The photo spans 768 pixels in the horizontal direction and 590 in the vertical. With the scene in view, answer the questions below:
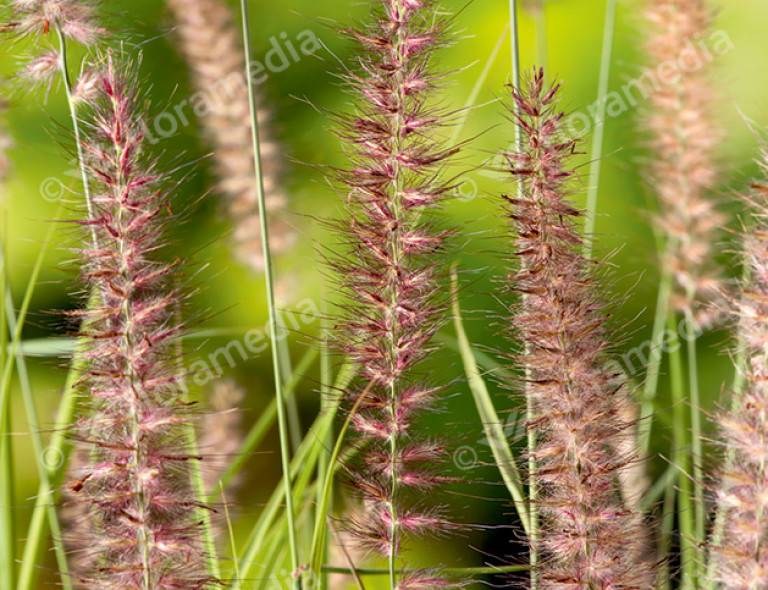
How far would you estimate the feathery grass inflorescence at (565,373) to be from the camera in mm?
601

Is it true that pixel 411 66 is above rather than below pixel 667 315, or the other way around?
above

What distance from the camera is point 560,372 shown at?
629 mm

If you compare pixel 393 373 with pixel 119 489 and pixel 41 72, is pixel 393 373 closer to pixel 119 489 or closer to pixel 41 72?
pixel 119 489

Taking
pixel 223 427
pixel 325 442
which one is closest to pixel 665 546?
pixel 325 442

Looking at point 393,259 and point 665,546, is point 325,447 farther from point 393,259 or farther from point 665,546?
point 665,546

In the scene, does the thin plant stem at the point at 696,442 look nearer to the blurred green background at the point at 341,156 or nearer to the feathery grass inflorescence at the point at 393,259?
the feathery grass inflorescence at the point at 393,259

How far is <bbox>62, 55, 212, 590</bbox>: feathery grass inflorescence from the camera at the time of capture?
24.4 inches

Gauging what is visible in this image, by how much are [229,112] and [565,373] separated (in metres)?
0.64

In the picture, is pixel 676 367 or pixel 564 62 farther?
pixel 564 62

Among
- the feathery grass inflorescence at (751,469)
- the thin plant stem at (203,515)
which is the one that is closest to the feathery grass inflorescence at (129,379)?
→ the thin plant stem at (203,515)

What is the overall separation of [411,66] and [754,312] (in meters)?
0.25

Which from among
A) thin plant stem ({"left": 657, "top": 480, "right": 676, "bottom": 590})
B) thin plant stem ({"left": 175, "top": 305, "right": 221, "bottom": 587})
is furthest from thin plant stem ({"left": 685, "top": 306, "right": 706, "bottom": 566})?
thin plant stem ({"left": 175, "top": 305, "right": 221, "bottom": 587})

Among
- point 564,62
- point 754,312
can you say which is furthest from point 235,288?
point 754,312

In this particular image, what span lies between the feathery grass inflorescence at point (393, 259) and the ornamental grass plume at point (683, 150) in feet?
1.45
